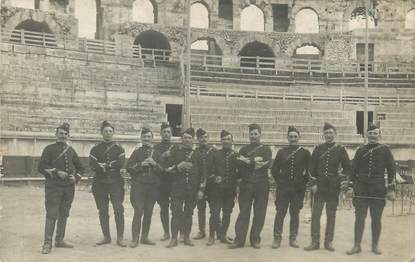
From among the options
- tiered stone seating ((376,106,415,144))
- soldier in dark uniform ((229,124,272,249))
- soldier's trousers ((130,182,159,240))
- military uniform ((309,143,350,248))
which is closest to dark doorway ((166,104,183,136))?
tiered stone seating ((376,106,415,144))

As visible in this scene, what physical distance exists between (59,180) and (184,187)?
6.76ft

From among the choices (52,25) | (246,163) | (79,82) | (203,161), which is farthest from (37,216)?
(52,25)

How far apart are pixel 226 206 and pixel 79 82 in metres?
17.5

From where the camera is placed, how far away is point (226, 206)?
960 cm

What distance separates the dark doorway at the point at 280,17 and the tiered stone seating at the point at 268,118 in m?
15.3

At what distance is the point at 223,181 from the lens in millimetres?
9547

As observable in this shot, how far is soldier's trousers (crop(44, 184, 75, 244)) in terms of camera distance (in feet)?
28.3

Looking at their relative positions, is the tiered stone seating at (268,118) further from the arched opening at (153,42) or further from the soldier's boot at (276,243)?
the soldier's boot at (276,243)

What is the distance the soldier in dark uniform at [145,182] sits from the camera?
938cm

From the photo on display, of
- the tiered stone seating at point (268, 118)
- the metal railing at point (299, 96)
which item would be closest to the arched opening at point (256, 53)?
the metal railing at point (299, 96)

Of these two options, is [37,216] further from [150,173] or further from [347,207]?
[347,207]

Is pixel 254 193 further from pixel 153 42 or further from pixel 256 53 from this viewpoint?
pixel 256 53

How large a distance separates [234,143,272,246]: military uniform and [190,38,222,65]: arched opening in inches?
985

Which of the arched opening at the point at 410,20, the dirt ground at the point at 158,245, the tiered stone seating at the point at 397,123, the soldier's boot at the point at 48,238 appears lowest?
the dirt ground at the point at 158,245
